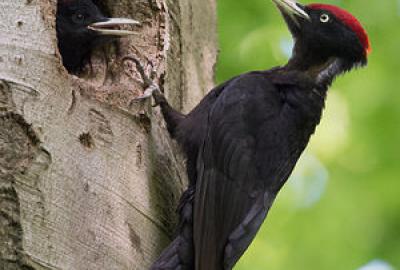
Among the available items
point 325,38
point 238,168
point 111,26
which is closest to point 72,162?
point 238,168

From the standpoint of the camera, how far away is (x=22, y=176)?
3.18 meters

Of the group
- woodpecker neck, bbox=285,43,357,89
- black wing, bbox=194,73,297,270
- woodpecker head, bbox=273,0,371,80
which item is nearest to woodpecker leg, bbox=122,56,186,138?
black wing, bbox=194,73,297,270

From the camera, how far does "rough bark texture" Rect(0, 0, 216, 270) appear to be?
3121 mm

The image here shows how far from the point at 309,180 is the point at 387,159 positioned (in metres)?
0.66

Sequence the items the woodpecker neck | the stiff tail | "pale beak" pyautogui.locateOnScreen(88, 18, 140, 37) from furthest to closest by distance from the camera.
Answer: the woodpecker neck → "pale beak" pyautogui.locateOnScreen(88, 18, 140, 37) → the stiff tail

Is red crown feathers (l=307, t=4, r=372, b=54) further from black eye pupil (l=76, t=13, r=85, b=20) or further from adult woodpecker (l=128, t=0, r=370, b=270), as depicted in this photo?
black eye pupil (l=76, t=13, r=85, b=20)

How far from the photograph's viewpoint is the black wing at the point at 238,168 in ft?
12.7

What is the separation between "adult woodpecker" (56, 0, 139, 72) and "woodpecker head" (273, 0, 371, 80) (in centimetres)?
115

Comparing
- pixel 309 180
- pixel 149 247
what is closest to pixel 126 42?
pixel 149 247

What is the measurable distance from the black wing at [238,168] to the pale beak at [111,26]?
2.15 feet

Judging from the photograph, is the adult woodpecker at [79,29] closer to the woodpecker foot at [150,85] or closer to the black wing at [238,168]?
the woodpecker foot at [150,85]

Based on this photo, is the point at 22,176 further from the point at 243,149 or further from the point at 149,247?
the point at 243,149

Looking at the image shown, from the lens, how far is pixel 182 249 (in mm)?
3748

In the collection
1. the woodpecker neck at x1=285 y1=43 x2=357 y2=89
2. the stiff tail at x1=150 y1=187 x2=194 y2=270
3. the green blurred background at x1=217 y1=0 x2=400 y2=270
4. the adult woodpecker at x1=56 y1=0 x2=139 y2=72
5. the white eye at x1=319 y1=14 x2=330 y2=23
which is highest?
the white eye at x1=319 y1=14 x2=330 y2=23
